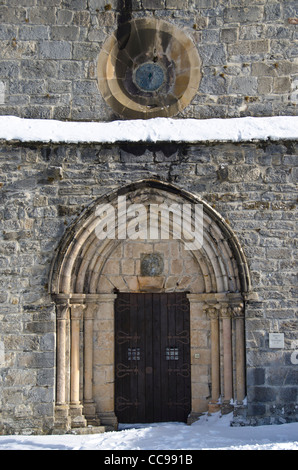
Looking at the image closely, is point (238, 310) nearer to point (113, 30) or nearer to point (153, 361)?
point (153, 361)

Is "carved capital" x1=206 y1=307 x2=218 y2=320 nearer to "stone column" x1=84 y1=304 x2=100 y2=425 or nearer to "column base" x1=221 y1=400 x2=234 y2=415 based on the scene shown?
"column base" x1=221 y1=400 x2=234 y2=415

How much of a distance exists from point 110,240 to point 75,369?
5.11 feet

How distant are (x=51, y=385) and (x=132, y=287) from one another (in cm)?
150

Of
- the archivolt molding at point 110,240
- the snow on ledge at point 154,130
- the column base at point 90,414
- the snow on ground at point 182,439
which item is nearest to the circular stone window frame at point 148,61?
the snow on ledge at point 154,130

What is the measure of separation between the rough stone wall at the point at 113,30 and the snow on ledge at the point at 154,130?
13 cm

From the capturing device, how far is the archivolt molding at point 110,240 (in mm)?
7242

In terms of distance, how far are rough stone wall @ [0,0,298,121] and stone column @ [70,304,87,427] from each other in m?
2.33

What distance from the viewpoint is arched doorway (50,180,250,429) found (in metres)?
7.23

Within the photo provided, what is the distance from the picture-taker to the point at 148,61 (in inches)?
308

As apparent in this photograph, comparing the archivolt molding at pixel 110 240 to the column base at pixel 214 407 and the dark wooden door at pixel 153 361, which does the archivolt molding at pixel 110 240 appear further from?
the column base at pixel 214 407

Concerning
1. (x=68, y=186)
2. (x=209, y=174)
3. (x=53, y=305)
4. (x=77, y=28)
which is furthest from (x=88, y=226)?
(x=77, y=28)

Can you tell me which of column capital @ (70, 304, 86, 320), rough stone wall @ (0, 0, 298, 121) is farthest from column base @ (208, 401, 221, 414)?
rough stone wall @ (0, 0, 298, 121)

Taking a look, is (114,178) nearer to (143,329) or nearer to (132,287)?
(132,287)

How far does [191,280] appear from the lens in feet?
25.2
